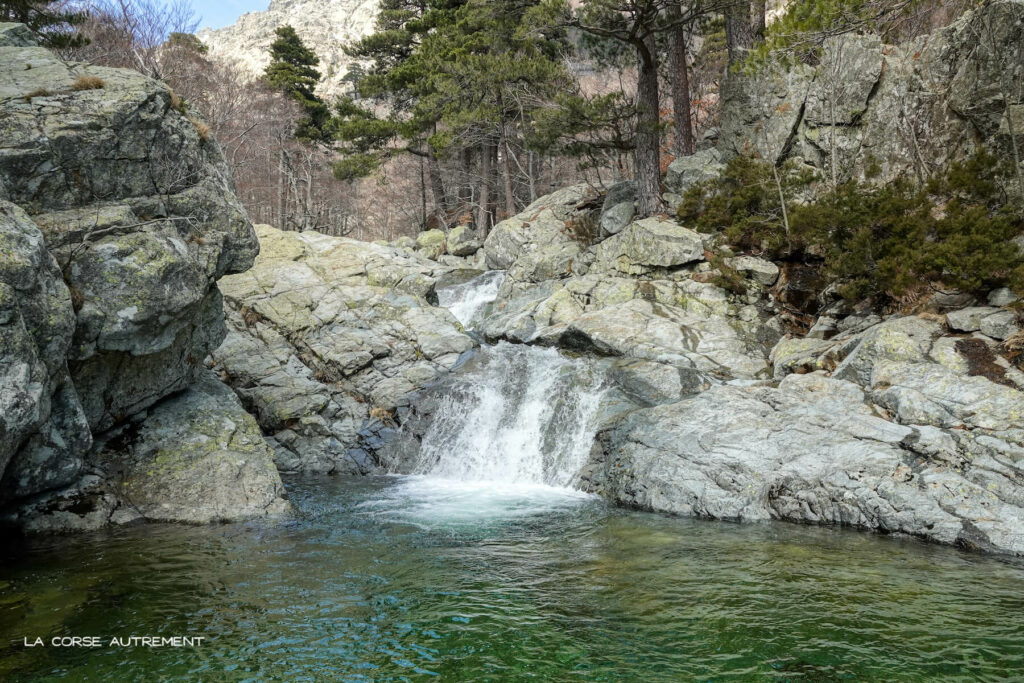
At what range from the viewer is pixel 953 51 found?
14977mm

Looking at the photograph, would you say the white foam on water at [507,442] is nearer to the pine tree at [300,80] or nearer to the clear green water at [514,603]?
the clear green water at [514,603]

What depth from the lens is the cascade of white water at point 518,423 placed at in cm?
1278

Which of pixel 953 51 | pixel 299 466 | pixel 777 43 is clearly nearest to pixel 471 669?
pixel 299 466

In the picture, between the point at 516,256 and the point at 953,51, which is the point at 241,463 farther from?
the point at 953,51

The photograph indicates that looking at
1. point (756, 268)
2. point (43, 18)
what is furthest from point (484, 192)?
point (43, 18)

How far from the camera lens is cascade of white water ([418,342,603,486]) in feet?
41.9

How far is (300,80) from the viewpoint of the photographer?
121 feet

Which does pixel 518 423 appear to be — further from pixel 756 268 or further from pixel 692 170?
pixel 692 170

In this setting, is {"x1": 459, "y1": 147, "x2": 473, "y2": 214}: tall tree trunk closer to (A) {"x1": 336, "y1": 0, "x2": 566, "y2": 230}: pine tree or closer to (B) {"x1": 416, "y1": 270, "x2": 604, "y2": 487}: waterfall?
(A) {"x1": 336, "y1": 0, "x2": 566, "y2": 230}: pine tree

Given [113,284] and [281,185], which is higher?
[281,185]

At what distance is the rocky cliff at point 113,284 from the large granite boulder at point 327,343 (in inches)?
105

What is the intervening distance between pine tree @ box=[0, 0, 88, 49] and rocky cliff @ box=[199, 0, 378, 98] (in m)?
107

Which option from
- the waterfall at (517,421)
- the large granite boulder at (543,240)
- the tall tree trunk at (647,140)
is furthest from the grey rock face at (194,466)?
the tall tree trunk at (647,140)

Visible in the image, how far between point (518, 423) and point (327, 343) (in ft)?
19.9
